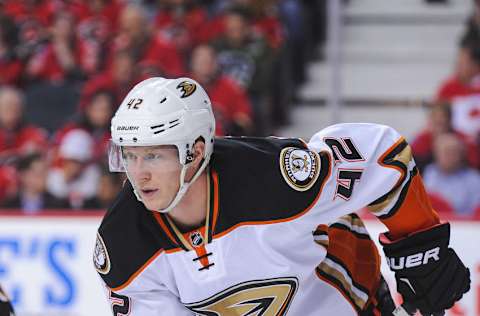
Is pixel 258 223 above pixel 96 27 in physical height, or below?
below

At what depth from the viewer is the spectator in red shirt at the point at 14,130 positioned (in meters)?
5.46

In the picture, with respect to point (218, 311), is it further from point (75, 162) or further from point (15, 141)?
point (15, 141)

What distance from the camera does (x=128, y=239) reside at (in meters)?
2.45

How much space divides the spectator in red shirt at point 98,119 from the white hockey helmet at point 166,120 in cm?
284

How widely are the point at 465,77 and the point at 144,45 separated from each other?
1986 millimetres

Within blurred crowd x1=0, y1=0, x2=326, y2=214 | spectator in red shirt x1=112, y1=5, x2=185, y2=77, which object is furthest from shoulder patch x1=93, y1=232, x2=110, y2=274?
spectator in red shirt x1=112, y1=5, x2=185, y2=77

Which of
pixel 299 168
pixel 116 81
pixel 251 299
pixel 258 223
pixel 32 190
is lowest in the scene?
pixel 32 190

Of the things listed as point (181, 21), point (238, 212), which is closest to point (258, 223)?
point (238, 212)

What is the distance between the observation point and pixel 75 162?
517 cm

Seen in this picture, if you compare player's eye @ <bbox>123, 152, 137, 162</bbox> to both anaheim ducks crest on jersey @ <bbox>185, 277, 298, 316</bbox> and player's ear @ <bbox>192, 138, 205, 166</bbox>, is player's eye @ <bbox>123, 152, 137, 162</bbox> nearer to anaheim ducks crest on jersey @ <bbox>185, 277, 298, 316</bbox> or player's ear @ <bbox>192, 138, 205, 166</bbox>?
player's ear @ <bbox>192, 138, 205, 166</bbox>

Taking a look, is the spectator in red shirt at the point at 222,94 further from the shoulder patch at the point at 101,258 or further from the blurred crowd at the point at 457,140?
the shoulder patch at the point at 101,258

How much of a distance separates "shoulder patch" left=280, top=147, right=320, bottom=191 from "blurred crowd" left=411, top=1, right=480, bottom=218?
6.10ft

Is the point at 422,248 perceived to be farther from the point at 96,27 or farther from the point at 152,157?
the point at 96,27

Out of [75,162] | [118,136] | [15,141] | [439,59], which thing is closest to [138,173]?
[118,136]
